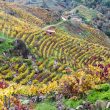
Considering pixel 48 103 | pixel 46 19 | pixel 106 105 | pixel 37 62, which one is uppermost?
pixel 106 105

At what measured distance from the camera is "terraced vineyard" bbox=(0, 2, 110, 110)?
26.3 m

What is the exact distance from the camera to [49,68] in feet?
164

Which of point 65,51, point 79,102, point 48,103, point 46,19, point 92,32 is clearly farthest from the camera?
point 46,19

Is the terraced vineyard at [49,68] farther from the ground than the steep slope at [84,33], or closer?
farther from the ground

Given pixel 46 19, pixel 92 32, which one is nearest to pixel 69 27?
pixel 92 32

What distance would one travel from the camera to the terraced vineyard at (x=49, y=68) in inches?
1037

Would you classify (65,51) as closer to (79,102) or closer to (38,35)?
(38,35)

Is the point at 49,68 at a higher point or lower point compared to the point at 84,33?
higher

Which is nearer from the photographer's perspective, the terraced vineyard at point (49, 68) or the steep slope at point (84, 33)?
the terraced vineyard at point (49, 68)

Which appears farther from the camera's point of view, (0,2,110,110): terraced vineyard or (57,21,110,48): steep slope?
(57,21,110,48): steep slope

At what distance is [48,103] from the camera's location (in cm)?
2567

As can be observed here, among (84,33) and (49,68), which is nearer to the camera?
(49,68)

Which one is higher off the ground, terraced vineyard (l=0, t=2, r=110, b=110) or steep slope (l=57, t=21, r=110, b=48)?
terraced vineyard (l=0, t=2, r=110, b=110)

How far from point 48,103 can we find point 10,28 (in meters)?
44.9
